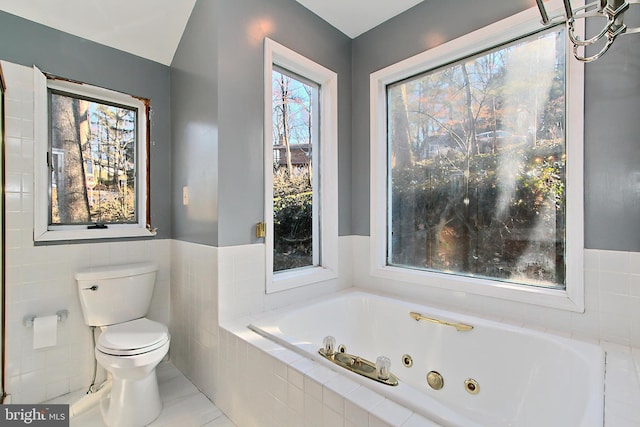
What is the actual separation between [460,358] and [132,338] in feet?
6.00

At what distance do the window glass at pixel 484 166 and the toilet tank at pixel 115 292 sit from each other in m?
1.79

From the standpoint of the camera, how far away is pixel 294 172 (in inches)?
86.4

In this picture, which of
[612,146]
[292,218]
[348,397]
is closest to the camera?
[348,397]

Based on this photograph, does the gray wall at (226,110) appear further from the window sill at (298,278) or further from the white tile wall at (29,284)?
the white tile wall at (29,284)

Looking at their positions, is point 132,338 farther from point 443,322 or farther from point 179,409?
point 443,322

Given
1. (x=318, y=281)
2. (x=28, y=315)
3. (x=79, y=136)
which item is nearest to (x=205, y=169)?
(x=79, y=136)

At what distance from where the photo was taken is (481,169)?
6.06 feet

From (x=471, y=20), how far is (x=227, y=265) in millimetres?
2107

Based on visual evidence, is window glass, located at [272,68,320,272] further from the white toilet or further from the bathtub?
the white toilet

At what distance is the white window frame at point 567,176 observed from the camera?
1.46 metres

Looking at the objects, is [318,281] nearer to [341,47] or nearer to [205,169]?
[205,169]

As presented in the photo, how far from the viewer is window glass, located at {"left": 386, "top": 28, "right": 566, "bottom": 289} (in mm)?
1607

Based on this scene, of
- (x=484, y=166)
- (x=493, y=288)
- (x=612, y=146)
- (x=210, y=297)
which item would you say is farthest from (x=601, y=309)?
(x=210, y=297)

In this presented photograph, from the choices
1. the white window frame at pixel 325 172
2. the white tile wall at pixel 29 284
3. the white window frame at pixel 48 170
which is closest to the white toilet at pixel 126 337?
the white tile wall at pixel 29 284
